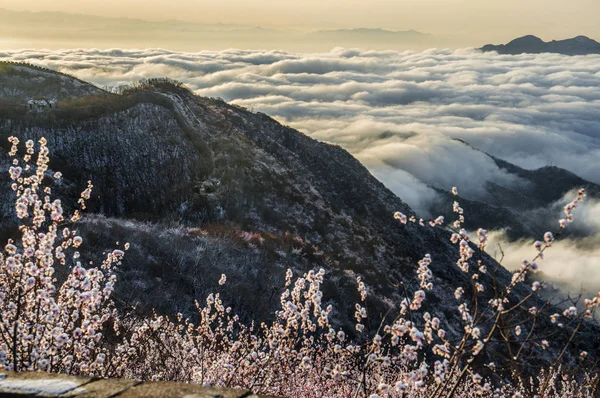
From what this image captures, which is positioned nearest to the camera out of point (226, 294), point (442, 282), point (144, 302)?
point (144, 302)

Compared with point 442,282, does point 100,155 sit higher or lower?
higher

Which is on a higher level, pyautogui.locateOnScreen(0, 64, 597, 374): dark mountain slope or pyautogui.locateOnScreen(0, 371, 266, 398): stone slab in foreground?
pyautogui.locateOnScreen(0, 371, 266, 398): stone slab in foreground

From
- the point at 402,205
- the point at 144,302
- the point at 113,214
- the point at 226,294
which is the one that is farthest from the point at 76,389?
the point at 402,205

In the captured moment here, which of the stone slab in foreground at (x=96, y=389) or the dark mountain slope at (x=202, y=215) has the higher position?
the stone slab in foreground at (x=96, y=389)

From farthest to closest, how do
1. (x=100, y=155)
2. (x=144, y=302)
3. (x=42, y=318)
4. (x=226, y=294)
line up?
Result: (x=100, y=155) → (x=226, y=294) → (x=144, y=302) → (x=42, y=318)

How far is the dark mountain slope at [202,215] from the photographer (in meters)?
→ 20.4

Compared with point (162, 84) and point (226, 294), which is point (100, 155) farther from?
point (162, 84)

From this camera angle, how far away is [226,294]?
19516 millimetres

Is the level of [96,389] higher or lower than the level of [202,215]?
higher

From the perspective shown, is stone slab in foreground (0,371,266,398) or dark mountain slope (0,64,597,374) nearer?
stone slab in foreground (0,371,266,398)

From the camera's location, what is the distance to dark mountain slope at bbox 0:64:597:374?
67.0 ft

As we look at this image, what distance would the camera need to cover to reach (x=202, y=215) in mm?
33562

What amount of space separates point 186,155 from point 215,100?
30609 mm

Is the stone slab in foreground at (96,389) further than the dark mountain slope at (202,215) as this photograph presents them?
No
